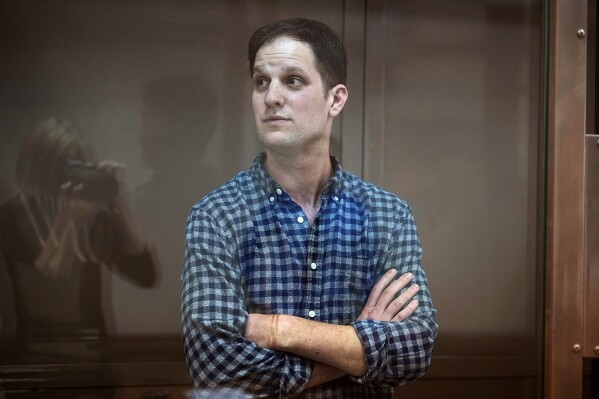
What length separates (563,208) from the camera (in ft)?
4.91

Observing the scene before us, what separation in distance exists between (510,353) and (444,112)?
451 millimetres

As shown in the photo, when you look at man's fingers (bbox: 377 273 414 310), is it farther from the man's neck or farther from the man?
the man's neck

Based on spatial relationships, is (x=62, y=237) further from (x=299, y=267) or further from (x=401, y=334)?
(x=401, y=334)

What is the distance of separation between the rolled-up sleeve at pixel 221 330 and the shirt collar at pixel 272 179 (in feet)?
0.32

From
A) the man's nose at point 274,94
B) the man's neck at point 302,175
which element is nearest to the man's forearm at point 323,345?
the man's neck at point 302,175

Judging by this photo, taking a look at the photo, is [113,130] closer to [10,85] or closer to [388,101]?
[10,85]

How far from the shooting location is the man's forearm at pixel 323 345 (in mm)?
1168

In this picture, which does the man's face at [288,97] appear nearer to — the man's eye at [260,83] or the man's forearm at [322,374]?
the man's eye at [260,83]

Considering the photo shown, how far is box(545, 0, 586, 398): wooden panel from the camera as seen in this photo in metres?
1.49

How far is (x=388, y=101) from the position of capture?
1363 millimetres

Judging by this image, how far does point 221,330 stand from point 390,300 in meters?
0.26

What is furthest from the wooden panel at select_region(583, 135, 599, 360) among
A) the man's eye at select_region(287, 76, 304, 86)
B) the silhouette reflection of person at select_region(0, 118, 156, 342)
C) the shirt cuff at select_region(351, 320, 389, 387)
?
the silhouette reflection of person at select_region(0, 118, 156, 342)

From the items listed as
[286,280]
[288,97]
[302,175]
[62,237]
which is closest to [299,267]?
[286,280]

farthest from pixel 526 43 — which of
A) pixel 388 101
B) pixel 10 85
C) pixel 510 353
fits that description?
pixel 10 85
